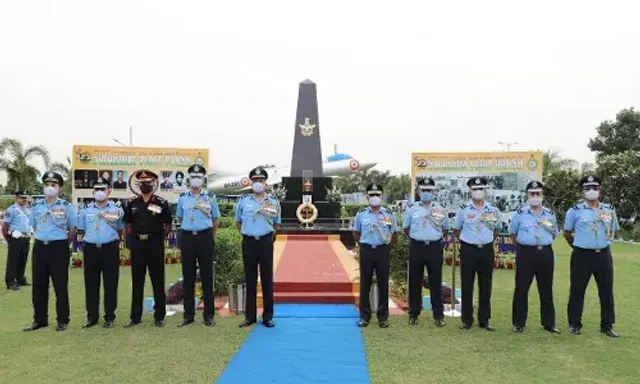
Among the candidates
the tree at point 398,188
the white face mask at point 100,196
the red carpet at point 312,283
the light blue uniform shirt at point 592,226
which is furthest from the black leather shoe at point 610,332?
the tree at point 398,188

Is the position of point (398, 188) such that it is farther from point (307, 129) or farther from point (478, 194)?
point (478, 194)

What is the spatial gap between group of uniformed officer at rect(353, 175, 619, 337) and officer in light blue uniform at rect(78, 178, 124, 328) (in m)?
2.58

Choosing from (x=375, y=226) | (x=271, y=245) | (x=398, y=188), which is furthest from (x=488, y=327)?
(x=398, y=188)

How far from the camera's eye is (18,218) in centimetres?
859

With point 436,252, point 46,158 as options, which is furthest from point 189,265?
point 46,158

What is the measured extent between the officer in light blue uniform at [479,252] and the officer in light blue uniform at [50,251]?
4.07 meters

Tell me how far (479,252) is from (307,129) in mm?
14069

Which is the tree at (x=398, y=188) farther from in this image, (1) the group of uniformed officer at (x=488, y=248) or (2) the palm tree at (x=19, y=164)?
(1) the group of uniformed officer at (x=488, y=248)

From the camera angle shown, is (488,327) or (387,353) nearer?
(387,353)

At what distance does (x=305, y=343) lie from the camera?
16.3ft

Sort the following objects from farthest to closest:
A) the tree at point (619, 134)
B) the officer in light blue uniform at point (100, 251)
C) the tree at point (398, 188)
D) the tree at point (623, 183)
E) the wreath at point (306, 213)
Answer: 1. the tree at point (398, 188)
2. the tree at point (619, 134)
3. the tree at point (623, 183)
4. the wreath at point (306, 213)
5. the officer in light blue uniform at point (100, 251)

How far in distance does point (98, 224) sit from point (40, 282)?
812mm

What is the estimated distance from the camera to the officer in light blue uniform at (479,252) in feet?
18.3

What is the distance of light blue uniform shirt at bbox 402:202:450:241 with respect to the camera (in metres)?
5.75
